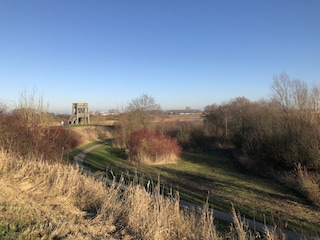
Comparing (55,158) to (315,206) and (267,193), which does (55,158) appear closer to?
(267,193)

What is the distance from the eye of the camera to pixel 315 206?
39.5 ft

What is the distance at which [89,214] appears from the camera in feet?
17.7

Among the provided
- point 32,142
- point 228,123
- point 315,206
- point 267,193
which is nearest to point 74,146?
point 228,123

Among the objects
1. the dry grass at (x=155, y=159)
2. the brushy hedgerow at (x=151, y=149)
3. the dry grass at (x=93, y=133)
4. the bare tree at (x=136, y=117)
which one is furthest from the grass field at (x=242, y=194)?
the dry grass at (x=93, y=133)

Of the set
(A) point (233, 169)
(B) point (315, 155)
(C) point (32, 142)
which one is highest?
(C) point (32, 142)

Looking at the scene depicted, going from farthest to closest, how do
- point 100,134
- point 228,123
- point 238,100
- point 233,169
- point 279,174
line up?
point 100,134
point 238,100
point 228,123
point 233,169
point 279,174

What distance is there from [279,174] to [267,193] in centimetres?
458

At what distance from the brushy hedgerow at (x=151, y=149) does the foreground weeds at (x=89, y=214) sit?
58.3 feet

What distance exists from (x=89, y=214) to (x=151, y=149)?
19.9 m

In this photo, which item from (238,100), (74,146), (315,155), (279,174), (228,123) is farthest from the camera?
(238,100)

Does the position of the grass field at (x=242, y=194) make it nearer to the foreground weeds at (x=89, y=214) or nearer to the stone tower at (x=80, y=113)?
the foreground weeds at (x=89, y=214)

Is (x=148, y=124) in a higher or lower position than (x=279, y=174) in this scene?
higher

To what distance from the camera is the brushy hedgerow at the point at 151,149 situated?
24891 millimetres

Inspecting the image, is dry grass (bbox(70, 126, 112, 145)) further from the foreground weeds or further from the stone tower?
the foreground weeds
